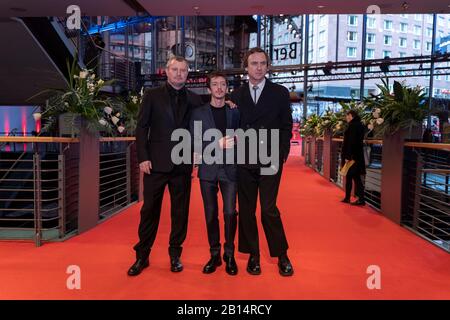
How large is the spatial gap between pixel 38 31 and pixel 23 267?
29.2 feet

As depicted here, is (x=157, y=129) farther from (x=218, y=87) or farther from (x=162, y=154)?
(x=218, y=87)

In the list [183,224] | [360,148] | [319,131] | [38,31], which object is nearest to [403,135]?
[360,148]

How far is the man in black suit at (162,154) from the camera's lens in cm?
276

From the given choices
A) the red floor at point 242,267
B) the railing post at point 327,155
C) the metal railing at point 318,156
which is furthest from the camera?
the metal railing at point 318,156

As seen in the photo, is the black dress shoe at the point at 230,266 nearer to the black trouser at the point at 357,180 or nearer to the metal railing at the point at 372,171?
the metal railing at the point at 372,171

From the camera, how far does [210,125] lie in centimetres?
275

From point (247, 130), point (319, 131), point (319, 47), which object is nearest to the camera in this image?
point (247, 130)

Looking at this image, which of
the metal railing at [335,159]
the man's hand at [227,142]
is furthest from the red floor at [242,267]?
the metal railing at [335,159]

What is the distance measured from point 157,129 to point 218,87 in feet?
1.83

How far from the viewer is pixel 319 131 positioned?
9727 millimetres

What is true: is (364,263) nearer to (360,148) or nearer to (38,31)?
(360,148)

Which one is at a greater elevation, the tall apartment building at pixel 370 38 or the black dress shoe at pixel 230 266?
the tall apartment building at pixel 370 38
